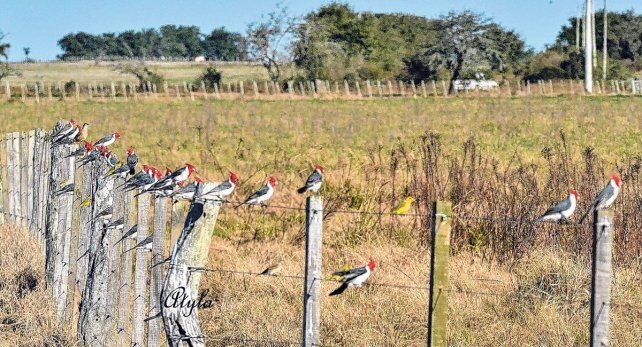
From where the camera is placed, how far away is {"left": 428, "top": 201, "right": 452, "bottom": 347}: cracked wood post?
6.10m

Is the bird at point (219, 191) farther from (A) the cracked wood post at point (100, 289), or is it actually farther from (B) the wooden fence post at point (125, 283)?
(A) the cracked wood post at point (100, 289)

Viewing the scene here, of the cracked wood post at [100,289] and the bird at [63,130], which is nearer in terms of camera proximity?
the cracked wood post at [100,289]

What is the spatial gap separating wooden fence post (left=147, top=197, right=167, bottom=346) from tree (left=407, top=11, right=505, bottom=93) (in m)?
75.7

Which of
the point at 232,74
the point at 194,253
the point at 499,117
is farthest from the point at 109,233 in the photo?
the point at 232,74

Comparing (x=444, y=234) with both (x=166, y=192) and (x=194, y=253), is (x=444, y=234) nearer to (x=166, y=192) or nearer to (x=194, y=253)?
(x=194, y=253)

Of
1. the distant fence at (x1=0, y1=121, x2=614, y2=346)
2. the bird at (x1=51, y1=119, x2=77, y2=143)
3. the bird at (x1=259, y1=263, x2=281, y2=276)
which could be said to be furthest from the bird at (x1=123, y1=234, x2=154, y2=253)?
the bird at (x1=51, y1=119, x2=77, y2=143)

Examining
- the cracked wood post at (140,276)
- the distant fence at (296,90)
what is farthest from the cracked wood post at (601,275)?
the distant fence at (296,90)

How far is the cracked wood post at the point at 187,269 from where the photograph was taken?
723 cm

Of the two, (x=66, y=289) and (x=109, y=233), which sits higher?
(x=109, y=233)

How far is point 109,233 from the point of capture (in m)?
8.40

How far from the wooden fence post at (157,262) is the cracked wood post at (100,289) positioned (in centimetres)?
87

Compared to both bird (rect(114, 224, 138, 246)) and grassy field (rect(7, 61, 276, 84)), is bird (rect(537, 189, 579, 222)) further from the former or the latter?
grassy field (rect(7, 61, 276, 84))

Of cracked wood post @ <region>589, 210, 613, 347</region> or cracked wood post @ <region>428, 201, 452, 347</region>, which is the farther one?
cracked wood post @ <region>428, 201, 452, 347</region>

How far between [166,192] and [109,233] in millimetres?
590
